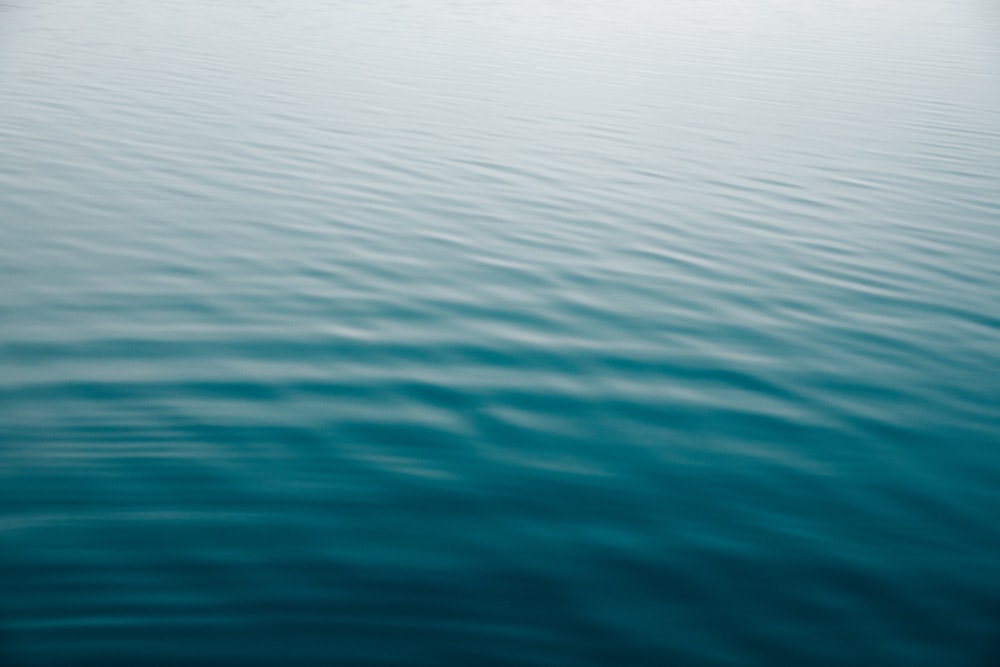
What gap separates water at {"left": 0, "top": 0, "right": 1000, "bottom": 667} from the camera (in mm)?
3697

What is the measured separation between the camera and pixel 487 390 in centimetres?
531

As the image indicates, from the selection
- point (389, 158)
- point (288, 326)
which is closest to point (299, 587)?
point (288, 326)

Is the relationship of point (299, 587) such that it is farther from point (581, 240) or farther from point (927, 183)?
point (927, 183)

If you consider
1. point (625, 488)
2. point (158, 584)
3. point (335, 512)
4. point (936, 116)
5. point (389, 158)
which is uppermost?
point (936, 116)

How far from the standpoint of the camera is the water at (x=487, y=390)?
3.70 m

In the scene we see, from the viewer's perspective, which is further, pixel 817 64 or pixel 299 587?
pixel 817 64

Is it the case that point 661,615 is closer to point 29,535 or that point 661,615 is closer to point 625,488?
point 625,488

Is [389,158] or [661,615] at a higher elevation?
[389,158]

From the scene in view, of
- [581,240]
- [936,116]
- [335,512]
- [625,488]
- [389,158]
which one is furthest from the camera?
[936,116]

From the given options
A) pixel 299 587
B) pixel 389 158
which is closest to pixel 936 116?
pixel 389 158

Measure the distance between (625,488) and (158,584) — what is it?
5.96ft

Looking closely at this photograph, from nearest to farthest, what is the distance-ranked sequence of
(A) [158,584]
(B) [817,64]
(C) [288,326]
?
(A) [158,584], (C) [288,326], (B) [817,64]

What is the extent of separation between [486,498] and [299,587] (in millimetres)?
918

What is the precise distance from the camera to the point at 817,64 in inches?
690
